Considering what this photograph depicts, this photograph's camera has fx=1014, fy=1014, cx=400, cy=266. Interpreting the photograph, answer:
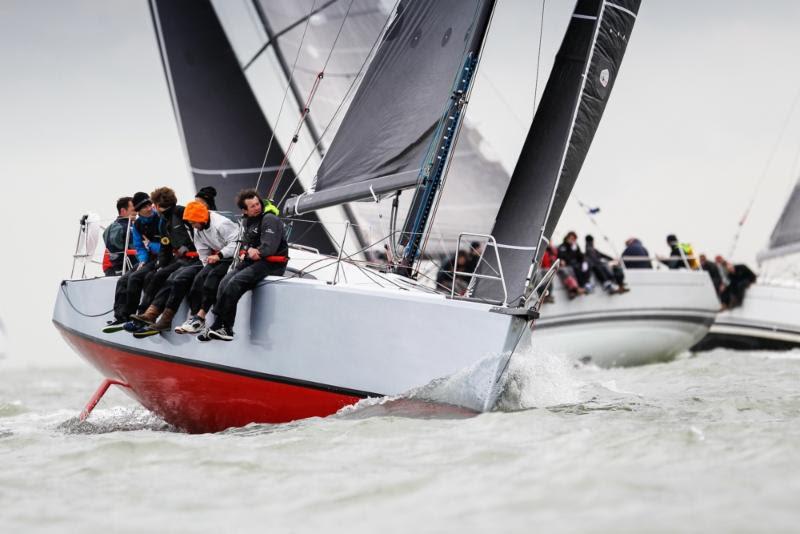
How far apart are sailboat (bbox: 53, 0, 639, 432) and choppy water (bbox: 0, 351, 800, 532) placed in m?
0.24

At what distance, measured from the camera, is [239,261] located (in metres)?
6.67

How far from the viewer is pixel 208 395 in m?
6.98

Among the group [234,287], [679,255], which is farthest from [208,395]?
[679,255]

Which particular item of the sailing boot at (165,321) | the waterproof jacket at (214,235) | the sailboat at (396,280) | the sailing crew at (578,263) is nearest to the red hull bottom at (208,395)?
the sailboat at (396,280)

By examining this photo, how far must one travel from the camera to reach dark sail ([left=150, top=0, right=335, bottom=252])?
40.4 ft

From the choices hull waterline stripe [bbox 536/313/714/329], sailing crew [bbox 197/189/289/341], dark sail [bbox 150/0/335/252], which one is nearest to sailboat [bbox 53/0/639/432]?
sailing crew [bbox 197/189/289/341]

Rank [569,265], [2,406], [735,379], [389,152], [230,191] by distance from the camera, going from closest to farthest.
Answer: [389,152], [735,379], [2,406], [230,191], [569,265]

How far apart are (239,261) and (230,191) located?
227 inches

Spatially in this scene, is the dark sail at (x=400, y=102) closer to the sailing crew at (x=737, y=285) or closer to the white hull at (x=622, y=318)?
the white hull at (x=622, y=318)

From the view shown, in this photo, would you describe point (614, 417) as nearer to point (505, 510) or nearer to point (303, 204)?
point (505, 510)

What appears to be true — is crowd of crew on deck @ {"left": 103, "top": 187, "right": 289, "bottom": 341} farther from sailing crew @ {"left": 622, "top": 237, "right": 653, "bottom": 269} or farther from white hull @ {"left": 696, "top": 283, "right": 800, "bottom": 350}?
white hull @ {"left": 696, "top": 283, "right": 800, "bottom": 350}

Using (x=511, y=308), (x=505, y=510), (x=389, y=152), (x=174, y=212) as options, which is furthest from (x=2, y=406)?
(x=505, y=510)

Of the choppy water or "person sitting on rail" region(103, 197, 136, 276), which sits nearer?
the choppy water

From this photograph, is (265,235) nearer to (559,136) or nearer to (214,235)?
(214,235)
